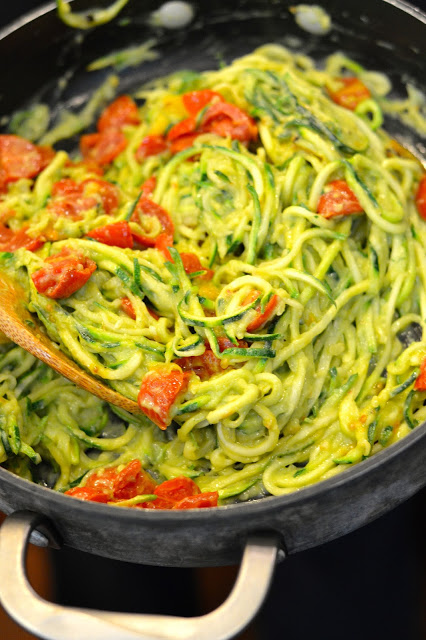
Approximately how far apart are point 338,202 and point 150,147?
110 cm

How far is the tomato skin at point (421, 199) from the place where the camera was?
3549 millimetres

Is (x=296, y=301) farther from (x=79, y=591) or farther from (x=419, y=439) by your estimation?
(x=79, y=591)

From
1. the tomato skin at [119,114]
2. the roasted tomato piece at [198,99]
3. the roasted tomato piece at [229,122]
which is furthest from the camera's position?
the tomato skin at [119,114]

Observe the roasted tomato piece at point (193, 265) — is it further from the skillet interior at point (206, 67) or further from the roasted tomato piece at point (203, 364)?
the skillet interior at point (206, 67)

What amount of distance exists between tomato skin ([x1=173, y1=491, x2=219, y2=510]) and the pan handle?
549 mm

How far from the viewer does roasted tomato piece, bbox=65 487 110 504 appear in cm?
284

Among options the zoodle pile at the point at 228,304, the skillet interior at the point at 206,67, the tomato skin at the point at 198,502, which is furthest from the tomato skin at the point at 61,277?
the tomato skin at the point at 198,502

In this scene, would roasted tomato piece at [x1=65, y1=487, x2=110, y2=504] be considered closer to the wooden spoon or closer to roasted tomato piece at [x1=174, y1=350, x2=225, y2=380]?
the wooden spoon

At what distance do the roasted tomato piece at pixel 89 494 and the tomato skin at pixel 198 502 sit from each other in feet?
0.94

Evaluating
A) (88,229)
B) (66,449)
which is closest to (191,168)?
(88,229)

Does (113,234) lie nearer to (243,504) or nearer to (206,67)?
(243,504)

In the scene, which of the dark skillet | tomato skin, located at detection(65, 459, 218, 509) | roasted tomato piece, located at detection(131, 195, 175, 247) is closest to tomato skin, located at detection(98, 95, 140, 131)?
the dark skillet

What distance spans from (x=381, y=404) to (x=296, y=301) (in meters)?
0.57

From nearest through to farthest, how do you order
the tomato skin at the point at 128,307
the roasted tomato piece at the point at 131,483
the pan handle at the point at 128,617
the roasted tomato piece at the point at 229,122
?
the pan handle at the point at 128,617 < the roasted tomato piece at the point at 131,483 < the tomato skin at the point at 128,307 < the roasted tomato piece at the point at 229,122
